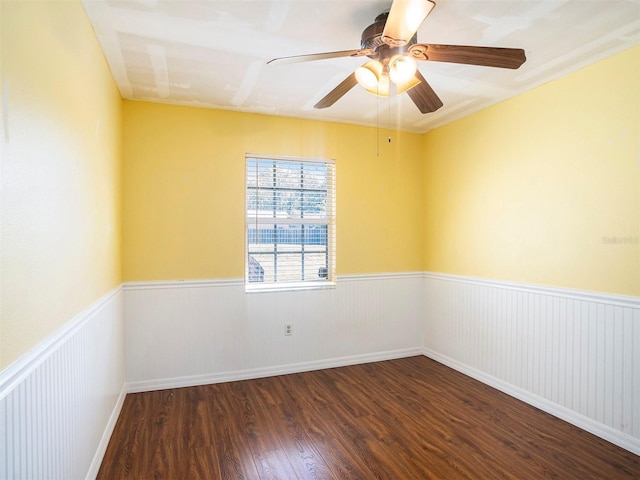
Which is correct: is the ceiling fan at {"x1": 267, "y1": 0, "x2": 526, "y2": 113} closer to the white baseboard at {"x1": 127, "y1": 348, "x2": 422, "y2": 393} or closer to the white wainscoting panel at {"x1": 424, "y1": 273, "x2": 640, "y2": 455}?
the white wainscoting panel at {"x1": 424, "y1": 273, "x2": 640, "y2": 455}

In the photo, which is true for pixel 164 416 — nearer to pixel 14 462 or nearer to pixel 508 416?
pixel 14 462

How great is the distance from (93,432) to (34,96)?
5.73 feet

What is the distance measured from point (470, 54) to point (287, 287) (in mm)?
2536

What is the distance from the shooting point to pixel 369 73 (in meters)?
1.95

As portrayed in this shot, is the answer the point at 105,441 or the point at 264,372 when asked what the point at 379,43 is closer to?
the point at 105,441

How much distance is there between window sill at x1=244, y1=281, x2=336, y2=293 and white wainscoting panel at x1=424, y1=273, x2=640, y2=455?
1.27 metres

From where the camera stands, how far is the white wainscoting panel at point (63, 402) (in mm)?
1072

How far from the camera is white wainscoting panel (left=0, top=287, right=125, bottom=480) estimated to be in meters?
1.07

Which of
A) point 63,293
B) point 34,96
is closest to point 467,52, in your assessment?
point 34,96

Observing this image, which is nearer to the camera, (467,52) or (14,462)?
(14,462)

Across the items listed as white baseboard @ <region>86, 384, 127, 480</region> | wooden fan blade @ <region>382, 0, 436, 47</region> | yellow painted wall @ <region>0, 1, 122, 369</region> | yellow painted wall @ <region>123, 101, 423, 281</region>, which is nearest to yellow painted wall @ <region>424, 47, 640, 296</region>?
yellow painted wall @ <region>123, 101, 423, 281</region>

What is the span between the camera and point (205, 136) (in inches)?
131

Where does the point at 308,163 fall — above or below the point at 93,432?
above

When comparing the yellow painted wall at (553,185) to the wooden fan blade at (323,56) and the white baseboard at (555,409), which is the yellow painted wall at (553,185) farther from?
the wooden fan blade at (323,56)
